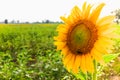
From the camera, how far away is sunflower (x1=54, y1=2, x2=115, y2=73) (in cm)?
88

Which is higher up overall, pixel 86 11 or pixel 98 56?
pixel 86 11

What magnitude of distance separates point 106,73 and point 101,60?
6659mm

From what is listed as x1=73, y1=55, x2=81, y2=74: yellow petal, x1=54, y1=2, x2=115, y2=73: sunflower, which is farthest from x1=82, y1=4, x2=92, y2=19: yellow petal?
x1=73, y1=55, x2=81, y2=74: yellow petal

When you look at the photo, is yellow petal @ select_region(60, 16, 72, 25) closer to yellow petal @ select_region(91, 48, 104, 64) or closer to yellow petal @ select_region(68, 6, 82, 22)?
yellow petal @ select_region(68, 6, 82, 22)

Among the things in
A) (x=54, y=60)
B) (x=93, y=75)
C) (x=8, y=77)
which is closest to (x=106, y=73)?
(x=54, y=60)

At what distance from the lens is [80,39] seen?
3.08 feet

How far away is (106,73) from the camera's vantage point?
7.46 m

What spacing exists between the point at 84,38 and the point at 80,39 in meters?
0.01

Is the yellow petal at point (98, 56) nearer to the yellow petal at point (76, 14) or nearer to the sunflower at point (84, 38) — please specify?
the sunflower at point (84, 38)

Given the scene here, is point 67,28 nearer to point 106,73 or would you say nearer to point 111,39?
point 111,39

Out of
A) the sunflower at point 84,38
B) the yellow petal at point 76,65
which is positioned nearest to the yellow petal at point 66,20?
the sunflower at point 84,38

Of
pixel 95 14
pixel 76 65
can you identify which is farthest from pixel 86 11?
pixel 76 65

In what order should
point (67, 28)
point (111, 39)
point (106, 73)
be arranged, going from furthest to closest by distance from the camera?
point (106, 73), point (67, 28), point (111, 39)

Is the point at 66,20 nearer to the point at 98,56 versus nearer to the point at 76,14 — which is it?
the point at 76,14
